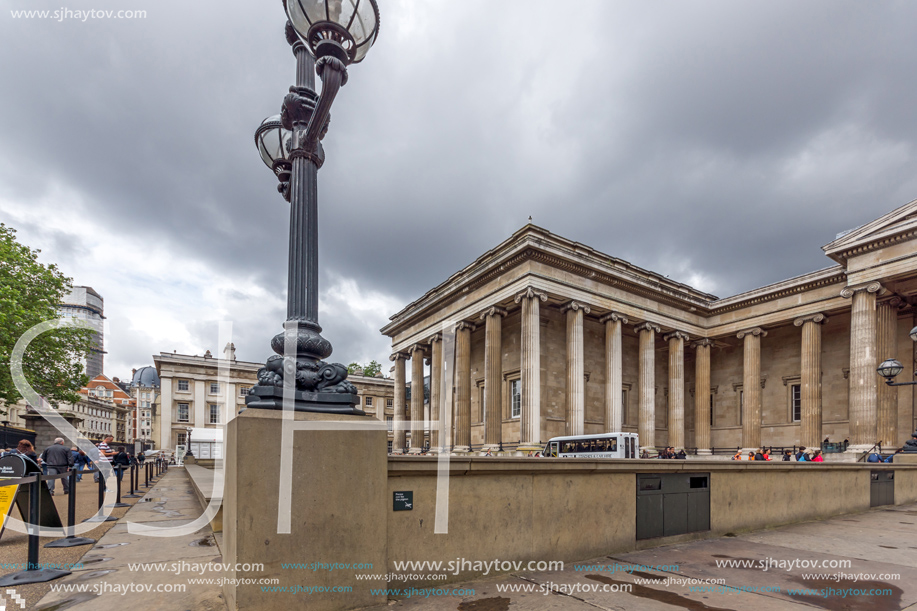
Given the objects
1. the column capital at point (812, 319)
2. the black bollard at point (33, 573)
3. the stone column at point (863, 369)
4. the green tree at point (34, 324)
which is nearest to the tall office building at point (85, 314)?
the green tree at point (34, 324)

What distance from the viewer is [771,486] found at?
8875 mm

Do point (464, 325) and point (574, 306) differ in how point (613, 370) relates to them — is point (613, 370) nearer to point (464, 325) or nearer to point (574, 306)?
point (574, 306)

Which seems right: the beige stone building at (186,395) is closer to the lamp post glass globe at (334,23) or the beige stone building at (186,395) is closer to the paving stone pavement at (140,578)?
the paving stone pavement at (140,578)

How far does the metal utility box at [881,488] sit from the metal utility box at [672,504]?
8015 mm

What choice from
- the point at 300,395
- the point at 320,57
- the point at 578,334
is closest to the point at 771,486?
the point at 300,395

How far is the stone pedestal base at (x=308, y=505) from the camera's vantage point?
12.6ft

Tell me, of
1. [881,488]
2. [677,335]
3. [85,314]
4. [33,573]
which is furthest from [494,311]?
[85,314]

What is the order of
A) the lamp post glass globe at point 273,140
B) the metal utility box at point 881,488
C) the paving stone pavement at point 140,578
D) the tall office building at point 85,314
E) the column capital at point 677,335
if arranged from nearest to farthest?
the paving stone pavement at point 140,578
the lamp post glass globe at point 273,140
the metal utility box at point 881,488
the tall office building at point 85,314
the column capital at point 677,335

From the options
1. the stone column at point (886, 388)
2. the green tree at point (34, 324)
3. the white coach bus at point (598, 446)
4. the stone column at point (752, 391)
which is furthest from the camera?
the stone column at point (752, 391)

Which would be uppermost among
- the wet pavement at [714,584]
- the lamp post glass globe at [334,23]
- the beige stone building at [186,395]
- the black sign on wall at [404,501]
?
the lamp post glass globe at [334,23]

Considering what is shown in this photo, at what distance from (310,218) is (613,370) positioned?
27.7m

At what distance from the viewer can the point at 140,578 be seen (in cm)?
482

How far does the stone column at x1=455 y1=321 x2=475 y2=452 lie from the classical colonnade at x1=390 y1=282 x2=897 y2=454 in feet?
0.21

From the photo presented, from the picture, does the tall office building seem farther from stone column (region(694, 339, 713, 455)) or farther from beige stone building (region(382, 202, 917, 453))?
stone column (region(694, 339, 713, 455))
